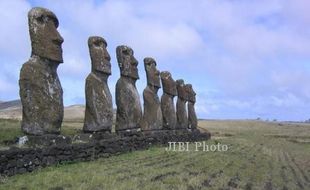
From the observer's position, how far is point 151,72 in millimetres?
29141

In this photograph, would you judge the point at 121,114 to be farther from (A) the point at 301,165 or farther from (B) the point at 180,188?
(B) the point at 180,188

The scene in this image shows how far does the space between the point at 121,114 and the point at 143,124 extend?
3.84m

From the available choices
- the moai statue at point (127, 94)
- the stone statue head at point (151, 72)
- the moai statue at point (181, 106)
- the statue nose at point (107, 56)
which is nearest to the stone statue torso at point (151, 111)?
the stone statue head at point (151, 72)

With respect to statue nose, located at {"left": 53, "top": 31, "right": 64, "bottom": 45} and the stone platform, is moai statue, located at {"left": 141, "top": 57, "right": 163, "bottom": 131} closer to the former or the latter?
the stone platform

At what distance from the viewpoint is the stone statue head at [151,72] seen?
28.9 metres

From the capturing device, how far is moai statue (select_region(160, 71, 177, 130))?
3128 cm

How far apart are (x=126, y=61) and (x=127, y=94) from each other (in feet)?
5.07

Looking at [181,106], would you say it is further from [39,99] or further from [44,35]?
[39,99]

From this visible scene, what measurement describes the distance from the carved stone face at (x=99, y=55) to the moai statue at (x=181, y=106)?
13.8 metres

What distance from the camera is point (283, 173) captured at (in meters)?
20.4

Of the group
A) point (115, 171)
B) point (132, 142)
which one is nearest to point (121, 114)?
point (132, 142)

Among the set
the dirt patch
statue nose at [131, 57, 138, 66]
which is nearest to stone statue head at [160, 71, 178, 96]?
statue nose at [131, 57, 138, 66]

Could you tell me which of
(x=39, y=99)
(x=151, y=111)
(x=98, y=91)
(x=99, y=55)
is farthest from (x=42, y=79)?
(x=151, y=111)

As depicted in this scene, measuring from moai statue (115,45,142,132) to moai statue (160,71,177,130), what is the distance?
6682 mm
